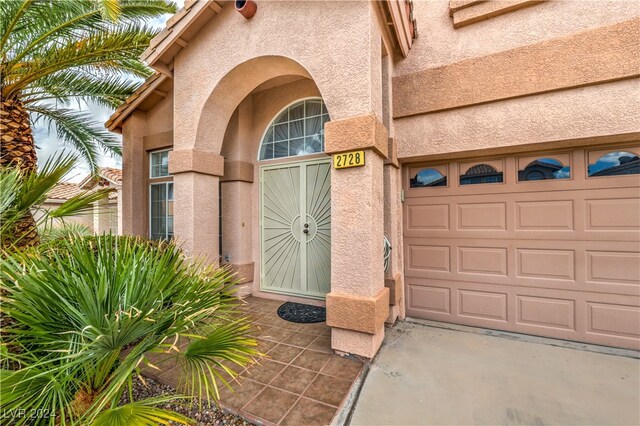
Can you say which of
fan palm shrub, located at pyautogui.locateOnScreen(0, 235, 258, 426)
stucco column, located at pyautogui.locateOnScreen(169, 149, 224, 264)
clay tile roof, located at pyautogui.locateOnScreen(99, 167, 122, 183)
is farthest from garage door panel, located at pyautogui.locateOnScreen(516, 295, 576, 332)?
clay tile roof, located at pyautogui.locateOnScreen(99, 167, 122, 183)

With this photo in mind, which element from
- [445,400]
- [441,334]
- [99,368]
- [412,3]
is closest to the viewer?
[99,368]

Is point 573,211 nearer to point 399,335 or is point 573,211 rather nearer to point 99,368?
point 399,335

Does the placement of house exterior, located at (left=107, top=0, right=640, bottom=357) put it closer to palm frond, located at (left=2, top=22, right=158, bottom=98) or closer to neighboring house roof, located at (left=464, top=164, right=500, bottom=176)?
neighboring house roof, located at (left=464, top=164, right=500, bottom=176)

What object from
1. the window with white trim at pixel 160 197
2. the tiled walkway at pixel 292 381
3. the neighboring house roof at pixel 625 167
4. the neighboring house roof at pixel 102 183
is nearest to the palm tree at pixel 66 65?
the window with white trim at pixel 160 197

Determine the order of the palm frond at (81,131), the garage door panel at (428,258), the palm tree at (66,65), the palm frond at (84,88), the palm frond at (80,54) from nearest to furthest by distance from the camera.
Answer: the palm tree at (66,65), the garage door panel at (428,258), the palm frond at (80,54), the palm frond at (84,88), the palm frond at (81,131)

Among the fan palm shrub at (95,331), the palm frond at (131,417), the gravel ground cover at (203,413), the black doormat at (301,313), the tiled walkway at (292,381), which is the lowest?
the gravel ground cover at (203,413)

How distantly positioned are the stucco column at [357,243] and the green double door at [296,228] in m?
1.70

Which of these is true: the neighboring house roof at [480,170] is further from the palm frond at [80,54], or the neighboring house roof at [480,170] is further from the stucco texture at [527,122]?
the palm frond at [80,54]

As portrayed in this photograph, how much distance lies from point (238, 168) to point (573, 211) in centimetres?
597

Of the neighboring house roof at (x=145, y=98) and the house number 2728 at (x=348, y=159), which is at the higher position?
the neighboring house roof at (x=145, y=98)

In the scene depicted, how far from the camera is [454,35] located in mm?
4535

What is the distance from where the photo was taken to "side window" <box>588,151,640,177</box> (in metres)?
3.83

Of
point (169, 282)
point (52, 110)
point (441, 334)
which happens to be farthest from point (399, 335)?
point (52, 110)

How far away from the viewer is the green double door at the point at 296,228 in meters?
5.64
